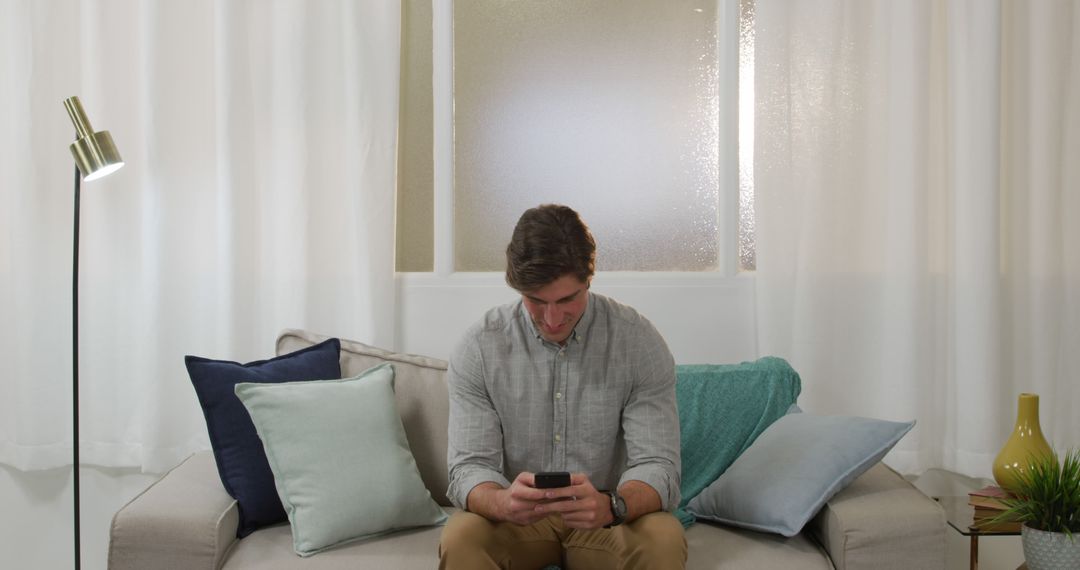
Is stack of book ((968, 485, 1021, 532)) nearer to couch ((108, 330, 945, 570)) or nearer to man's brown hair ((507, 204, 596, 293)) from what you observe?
couch ((108, 330, 945, 570))

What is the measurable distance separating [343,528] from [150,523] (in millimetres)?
431

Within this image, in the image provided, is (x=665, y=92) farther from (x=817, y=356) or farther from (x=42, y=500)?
(x=42, y=500)

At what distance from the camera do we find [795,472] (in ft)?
7.61

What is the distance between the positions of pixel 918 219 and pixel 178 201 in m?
2.40

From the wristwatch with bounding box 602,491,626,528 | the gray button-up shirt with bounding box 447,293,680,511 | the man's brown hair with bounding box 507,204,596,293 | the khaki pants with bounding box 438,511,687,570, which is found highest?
the man's brown hair with bounding box 507,204,596,293

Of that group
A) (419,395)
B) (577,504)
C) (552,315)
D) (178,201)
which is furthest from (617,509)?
(178,201)

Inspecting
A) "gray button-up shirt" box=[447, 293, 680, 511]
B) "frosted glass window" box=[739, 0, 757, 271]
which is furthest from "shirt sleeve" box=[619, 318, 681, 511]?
"frosted glass window" box=[739, 0, 757, 271]

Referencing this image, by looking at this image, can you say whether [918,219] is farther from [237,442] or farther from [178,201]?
[178,201]

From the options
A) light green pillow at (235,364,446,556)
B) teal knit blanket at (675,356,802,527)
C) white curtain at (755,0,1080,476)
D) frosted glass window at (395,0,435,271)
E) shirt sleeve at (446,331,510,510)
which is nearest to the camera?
shirt sleeve at (446,331,510,510)

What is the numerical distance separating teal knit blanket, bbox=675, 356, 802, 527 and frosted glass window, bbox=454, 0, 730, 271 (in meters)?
0.66

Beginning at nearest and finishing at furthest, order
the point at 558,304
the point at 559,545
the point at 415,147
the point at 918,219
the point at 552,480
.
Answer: the point at 552,480 → the point at 558,304 → the point at 559,545 → the point at 918,219 → the point at 415,147

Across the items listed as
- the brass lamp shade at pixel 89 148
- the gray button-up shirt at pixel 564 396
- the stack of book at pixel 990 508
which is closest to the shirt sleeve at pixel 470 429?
the gray button-up shirt at pixel 564 396

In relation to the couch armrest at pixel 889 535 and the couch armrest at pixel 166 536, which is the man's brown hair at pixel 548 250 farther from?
the couch armrest at pixel 166 536

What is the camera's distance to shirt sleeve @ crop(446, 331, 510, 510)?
220cm
